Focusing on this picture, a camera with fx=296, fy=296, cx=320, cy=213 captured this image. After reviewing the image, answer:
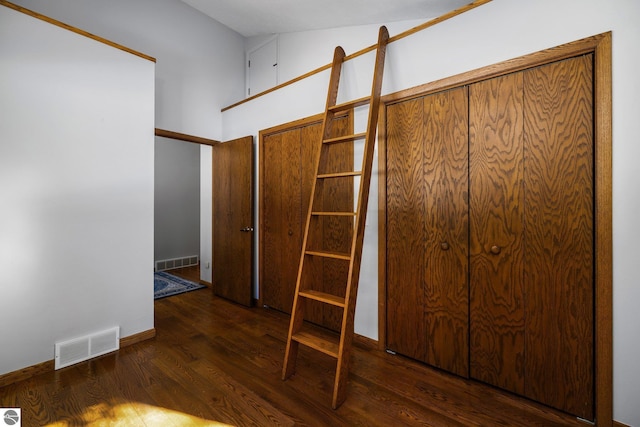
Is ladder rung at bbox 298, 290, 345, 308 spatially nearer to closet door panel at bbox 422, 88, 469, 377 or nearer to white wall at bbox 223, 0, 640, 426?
white wall at bbox 223, 0, 640, 426

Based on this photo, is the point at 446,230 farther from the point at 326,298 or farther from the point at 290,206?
the point at 290,206


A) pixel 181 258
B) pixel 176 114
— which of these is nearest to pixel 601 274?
pixel 176 114

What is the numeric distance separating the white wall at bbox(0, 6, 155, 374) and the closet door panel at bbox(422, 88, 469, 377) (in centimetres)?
232

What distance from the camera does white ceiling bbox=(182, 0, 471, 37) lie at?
2.54 m

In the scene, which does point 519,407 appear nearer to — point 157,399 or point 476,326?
point 476,326

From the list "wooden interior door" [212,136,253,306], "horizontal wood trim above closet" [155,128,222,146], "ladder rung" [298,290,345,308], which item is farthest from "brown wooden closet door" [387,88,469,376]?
"horizontal wood trim above closet" [155,128,222,146]

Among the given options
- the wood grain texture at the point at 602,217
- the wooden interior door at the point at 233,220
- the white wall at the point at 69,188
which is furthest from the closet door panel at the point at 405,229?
the white wall at the point at 69,188

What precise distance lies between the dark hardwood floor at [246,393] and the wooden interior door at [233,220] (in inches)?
41.6

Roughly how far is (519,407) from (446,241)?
1012 millimetres

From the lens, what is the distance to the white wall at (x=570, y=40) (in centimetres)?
142

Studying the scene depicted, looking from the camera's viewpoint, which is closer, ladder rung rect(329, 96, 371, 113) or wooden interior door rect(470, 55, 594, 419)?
wooden interior door rect(470, 55, 594, 419)

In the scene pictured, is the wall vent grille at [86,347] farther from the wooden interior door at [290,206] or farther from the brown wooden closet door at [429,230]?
the brown wooden closet door at [429,230]

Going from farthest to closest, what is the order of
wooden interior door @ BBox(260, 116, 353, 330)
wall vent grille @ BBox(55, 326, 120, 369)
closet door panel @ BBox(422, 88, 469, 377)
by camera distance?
wooden interior door @ BBox(260, 116, 353, 330) < wall vent grille @ BBox(55, 326, 120, 369) < closet door panel @ BBox(422, 88, 469, 377)

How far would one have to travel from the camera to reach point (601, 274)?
1.48 metres
